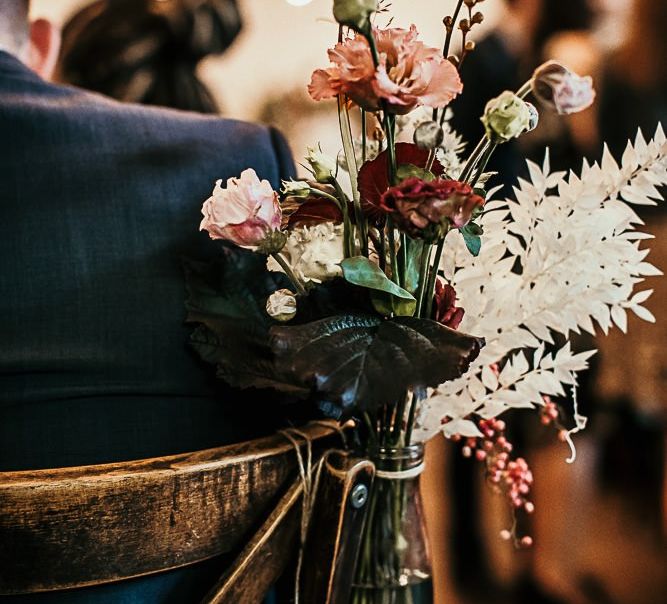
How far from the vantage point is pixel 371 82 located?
0.58 m

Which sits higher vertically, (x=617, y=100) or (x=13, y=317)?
(x=617, y=100)

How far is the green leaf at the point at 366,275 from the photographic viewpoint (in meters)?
0.61

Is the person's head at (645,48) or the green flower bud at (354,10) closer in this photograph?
the green flower bud at (354,10)

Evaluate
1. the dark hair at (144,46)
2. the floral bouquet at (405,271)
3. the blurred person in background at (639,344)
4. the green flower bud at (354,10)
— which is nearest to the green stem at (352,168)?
the floral bouquet at (405,271)

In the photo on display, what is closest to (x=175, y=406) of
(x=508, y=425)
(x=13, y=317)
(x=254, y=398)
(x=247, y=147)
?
(x=254, y=398)

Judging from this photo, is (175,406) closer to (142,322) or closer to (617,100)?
(142,322)

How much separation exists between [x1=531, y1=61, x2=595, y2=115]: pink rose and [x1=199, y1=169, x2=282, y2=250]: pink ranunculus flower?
0.24 meters

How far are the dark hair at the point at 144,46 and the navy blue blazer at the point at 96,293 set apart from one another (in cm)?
108

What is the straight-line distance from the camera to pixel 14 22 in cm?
95

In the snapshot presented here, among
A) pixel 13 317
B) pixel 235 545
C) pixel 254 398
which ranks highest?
pixel 13 317

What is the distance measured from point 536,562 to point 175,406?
2163 mm

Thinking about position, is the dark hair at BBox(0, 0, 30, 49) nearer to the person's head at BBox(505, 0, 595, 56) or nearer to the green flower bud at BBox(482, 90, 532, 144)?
the green flower bud at BBox(482, 90, 532, 144)

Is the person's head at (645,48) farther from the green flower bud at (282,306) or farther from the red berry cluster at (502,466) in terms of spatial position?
the green flower bud at (282,306)

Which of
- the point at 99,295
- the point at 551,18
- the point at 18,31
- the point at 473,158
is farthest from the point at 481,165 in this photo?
the point at 551,18
